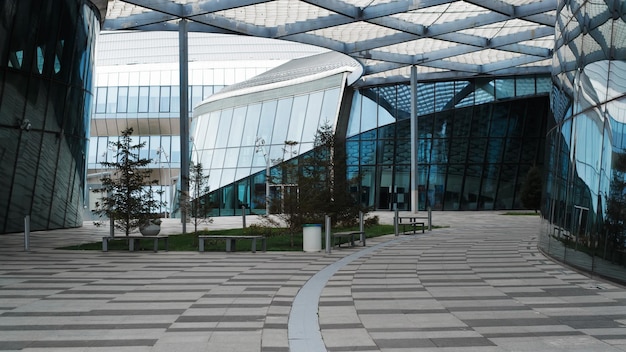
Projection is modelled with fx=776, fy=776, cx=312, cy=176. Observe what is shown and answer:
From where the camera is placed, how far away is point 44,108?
33156 millimetres

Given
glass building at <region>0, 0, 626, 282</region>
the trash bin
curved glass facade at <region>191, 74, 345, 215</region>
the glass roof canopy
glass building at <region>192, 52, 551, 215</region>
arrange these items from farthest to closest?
glass building at <region>192, 52, 551, 215</region> → curved glass facade at <region>191, 74, 345, 215</region> → the glass roof canopy → the trash bin → glass building at <region>0, 0, 626, 282</region>

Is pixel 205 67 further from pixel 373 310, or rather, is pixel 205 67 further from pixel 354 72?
pixel 373 310

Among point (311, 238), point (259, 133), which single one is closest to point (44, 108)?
point (311, 238)

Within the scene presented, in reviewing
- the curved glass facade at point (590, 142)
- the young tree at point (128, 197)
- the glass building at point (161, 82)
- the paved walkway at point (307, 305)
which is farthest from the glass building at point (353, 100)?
the young tree at point (128, 197)

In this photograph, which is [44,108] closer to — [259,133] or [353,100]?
[259,133]

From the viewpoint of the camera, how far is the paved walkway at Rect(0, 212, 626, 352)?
8.45 meters

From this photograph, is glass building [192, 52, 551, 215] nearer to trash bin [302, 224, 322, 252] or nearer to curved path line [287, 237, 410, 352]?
trash bin [302, 224, 322, 252]

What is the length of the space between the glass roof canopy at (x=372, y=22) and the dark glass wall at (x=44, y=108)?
2494 mm

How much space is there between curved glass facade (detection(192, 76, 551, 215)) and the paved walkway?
128 feet

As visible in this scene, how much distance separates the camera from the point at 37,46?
103 feet

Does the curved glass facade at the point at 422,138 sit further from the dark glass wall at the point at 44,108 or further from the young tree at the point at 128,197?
the young tree at the point at 128,197

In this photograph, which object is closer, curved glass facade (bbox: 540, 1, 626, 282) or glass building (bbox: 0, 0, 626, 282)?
curved glass facade (bbox: 540, 1, 626, 282)

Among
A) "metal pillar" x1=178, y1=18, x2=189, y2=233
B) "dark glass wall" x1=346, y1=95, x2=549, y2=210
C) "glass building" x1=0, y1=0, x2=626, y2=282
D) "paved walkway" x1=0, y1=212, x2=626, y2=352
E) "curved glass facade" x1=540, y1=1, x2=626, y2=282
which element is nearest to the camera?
"paved walkway" x1=0, y1=212, x2=626, y2=352

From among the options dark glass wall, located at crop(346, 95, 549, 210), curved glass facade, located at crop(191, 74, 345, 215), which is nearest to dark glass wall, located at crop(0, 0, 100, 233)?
curved glass facade, located at crop(191, 74, 345, 215)
